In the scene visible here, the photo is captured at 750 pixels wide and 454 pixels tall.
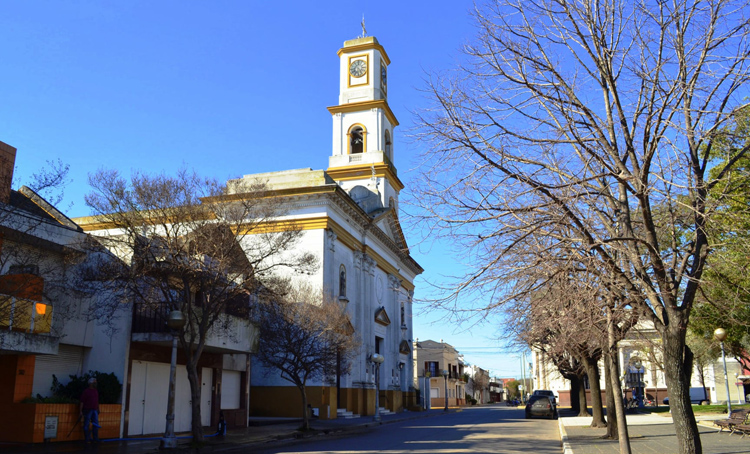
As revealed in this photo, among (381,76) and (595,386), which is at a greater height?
(381,76)

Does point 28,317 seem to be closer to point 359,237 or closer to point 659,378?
point 359,237

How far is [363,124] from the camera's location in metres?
49.8

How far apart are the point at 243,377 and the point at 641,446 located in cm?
1575

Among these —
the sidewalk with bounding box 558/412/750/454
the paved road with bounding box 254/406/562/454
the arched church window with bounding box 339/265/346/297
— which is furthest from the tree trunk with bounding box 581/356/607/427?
the arched church window with bounding box 339/265/346/297

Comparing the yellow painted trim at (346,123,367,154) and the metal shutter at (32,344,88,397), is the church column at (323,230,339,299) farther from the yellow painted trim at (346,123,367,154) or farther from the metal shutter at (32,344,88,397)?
the metal shutter at (32,344,88,397)

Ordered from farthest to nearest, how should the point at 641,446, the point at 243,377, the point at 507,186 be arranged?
the point at 243,377 → the point at 641,446 → the point at 507,186

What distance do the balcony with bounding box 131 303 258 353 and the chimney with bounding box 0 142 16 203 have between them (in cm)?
527

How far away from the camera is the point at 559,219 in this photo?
8.97 metres

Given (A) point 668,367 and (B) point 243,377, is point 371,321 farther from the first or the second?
(A) point 668,367

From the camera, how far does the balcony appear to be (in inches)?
786

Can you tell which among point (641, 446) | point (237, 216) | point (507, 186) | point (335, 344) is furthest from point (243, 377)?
point (507, 186)

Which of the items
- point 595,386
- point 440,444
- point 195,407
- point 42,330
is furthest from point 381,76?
point 42,330

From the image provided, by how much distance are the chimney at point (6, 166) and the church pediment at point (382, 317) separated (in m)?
30.4

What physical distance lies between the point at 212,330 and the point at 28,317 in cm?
590
